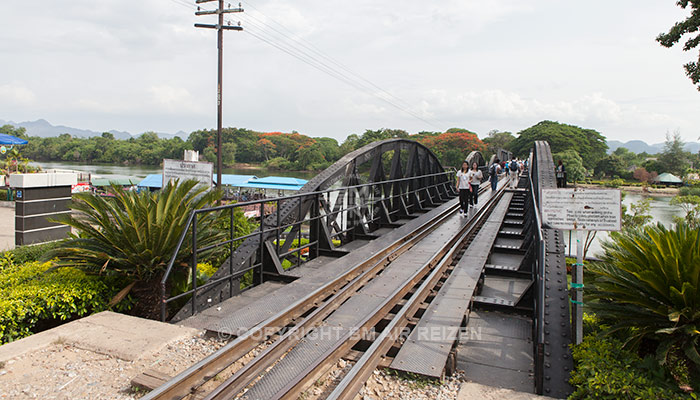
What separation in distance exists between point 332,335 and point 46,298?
3.28 meters

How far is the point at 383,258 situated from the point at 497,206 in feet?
30.1

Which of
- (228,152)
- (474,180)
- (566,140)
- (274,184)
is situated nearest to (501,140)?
(566,140)

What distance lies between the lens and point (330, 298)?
5324 millimetres

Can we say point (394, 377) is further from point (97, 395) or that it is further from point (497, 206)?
point (497, 206)

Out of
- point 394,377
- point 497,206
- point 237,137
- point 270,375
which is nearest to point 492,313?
point 394,377

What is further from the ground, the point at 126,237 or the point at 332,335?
the point at 126,237

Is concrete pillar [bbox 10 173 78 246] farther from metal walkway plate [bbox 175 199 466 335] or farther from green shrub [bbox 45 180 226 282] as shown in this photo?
metal walkway plate [bbox 175 199 466 335]

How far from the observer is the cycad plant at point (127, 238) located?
18.2 ft

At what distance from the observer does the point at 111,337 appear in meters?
3.99

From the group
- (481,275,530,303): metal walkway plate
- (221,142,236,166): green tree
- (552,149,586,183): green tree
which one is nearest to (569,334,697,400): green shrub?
(481,275,530,303): metal walkway plate

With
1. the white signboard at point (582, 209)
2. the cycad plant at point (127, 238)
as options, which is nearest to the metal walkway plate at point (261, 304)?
the cycad plant at point (127, 238)

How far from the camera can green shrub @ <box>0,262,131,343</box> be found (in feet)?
15.0

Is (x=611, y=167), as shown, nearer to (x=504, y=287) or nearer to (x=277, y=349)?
(x=504, y=287)

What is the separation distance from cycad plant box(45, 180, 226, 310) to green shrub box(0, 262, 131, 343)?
21 centimetres
